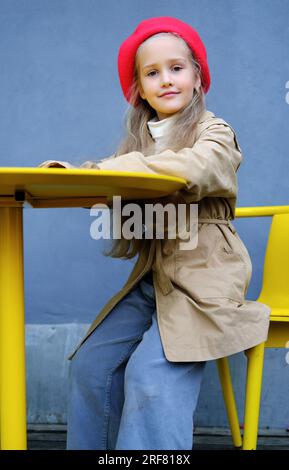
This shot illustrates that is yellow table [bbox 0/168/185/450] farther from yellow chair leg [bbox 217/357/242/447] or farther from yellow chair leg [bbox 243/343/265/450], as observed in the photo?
yellow chair leg [bbox 217/357/242/447]

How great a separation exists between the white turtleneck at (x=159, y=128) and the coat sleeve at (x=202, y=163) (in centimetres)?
13

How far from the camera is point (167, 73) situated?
1.92 meters

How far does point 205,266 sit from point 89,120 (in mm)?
1224

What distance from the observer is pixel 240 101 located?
286 cm

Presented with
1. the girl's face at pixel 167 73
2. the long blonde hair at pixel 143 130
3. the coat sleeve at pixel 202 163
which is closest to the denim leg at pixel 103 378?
the long blonde hair at pixel 143 130

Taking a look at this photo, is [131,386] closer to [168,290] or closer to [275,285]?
[168,290]

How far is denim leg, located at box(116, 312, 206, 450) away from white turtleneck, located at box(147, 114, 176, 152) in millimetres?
542

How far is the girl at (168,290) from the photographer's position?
168cm

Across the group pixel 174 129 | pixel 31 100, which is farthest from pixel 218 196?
pixel 31 100

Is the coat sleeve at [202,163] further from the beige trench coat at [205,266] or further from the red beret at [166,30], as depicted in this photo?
the red beret at [166,30]

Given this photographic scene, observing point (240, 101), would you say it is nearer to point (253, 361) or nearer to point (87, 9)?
point (87, 9)

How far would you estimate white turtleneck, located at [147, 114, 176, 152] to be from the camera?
6.42ft
